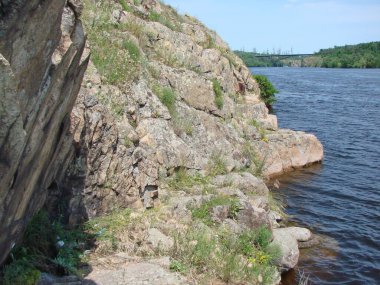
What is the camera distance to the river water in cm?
1148

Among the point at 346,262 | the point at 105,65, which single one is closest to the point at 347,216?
the point at 346,262

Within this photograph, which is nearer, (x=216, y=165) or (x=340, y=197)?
(x=216, y=165)

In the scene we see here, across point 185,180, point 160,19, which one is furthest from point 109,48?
point 160,19

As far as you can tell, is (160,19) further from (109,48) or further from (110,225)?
(110,225)

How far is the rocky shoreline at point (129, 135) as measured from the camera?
427cm

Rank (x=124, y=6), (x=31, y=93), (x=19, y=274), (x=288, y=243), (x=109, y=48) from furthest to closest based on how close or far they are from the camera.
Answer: (x=124, y=6)
(x=109, y=48)
(x=288, y=243)
(x=19, y=274)
(x=31, y=93)

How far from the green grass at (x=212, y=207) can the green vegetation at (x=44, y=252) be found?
9.56 ft

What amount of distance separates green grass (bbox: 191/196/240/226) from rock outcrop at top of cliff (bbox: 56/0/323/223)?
105 cm

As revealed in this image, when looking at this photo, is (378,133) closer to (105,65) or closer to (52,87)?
(105,65)

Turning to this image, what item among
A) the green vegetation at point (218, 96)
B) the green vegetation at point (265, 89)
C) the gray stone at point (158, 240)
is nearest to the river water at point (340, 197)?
the green vegetation at point (265, 89)

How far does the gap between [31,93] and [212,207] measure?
6.47 metres

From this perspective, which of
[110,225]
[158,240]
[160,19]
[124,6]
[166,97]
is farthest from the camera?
[160,19]

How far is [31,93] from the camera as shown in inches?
167

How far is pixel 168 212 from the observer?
9.24 metres
